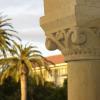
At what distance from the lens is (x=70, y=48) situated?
499 cm

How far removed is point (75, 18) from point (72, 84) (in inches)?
27.5

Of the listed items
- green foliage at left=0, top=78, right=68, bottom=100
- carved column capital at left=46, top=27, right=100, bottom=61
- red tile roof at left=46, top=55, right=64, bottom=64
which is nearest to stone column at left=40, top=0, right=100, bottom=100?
carved column capital at left=46, top=27, right=100, bottom=61

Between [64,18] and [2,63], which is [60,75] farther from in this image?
[64,18]

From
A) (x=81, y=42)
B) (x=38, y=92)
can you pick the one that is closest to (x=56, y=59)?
(x=38, y=92)

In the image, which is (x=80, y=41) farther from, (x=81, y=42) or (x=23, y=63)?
(x=23, y=63)

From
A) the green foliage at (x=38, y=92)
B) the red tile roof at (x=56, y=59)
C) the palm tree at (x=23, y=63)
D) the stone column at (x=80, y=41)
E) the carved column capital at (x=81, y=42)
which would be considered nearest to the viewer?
the stone column at (x=80, y=41)

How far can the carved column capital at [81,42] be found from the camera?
484 cm

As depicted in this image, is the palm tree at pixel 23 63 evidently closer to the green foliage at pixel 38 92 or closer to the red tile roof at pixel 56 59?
the green foliage at pixel 38 92

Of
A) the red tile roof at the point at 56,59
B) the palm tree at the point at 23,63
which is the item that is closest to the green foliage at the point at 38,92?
the palm tree at the point at 23,63

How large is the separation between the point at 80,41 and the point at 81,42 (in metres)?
0.02

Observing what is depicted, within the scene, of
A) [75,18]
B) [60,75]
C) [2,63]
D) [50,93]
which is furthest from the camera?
[60,75]

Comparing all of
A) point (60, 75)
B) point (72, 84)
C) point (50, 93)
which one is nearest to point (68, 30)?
point (72, 84)

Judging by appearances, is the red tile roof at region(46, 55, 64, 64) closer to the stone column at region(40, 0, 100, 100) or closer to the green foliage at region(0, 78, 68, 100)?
the green foliage at region(0, 78, 68, 100)

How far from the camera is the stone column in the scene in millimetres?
4742
